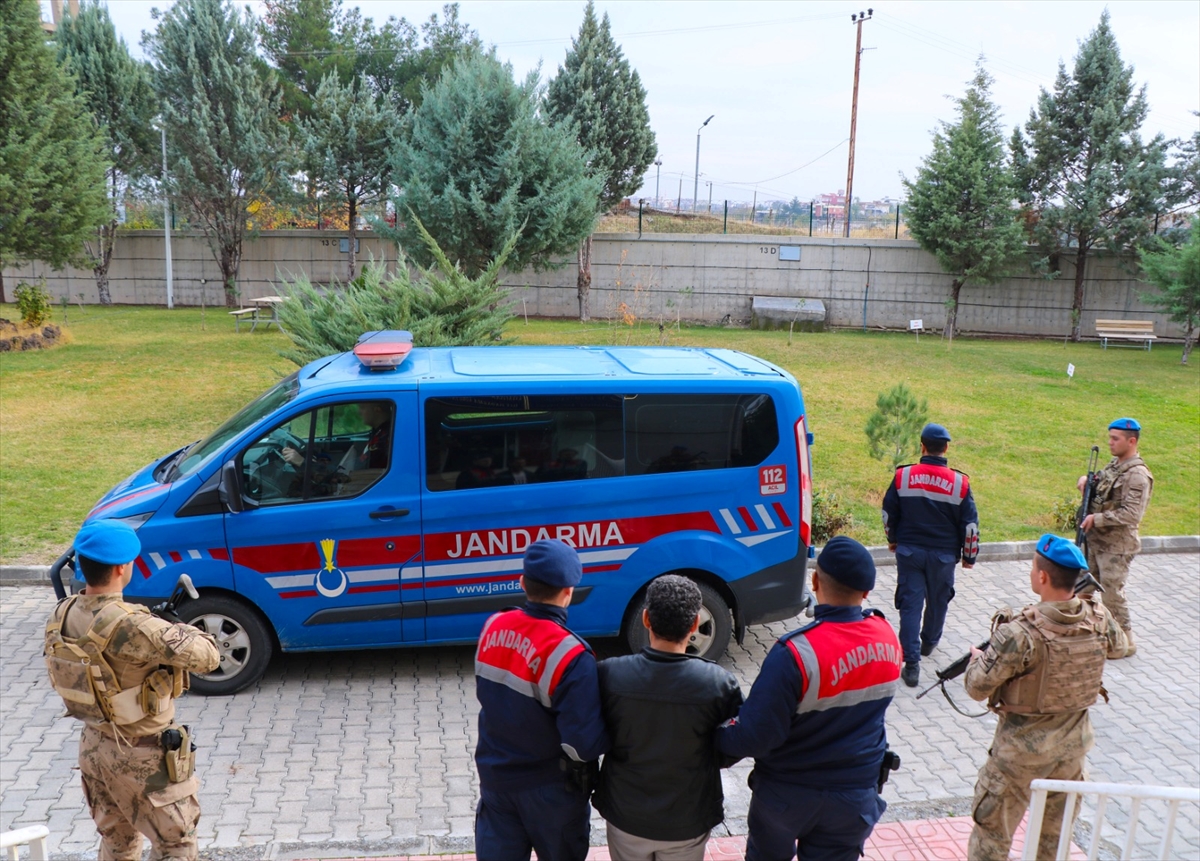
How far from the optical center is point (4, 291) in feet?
91.8

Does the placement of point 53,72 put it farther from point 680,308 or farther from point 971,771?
point 971,771

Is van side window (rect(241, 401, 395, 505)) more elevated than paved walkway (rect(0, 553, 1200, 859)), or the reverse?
van side window (rect(241, 401, 395, 505))

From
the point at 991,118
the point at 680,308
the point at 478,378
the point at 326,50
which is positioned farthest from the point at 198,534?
the point at 326,50

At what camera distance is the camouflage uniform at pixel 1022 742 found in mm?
3922

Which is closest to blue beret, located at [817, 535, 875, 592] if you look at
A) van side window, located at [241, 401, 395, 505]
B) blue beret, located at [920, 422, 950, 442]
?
blue beret, located at [920, 422, 950, 442]

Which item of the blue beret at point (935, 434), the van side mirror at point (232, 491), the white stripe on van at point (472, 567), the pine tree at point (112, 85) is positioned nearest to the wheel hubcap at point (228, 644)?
the van side mirror at point (232, 491)

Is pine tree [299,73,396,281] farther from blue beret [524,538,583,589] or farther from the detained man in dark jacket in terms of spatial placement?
the detained man in dark jacket

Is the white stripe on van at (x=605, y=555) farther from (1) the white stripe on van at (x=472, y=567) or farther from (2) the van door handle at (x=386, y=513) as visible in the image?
(2) the van door handle at (x=386, y=513)

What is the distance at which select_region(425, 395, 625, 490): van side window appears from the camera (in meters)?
6.07

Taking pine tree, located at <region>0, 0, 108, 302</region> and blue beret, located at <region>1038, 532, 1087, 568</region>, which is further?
pine tree, located at <region>0, 0, 108, 302</region>

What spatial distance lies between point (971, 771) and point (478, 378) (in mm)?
3868

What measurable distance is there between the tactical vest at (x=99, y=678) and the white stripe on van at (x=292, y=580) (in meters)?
2.13

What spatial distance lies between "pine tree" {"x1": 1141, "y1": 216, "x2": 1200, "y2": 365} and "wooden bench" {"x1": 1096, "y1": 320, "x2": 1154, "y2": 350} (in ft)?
7.49

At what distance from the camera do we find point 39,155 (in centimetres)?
1886
